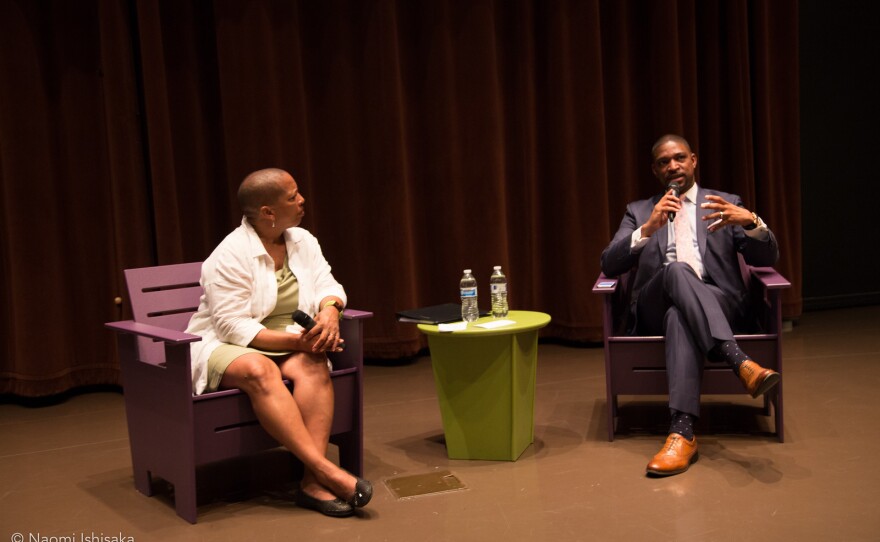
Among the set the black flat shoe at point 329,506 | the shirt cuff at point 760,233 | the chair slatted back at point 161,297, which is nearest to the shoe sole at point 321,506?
the black flat shoe at point 329,506

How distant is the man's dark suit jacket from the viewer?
3404 millimetres

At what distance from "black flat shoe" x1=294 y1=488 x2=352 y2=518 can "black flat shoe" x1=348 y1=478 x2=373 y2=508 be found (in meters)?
0.01

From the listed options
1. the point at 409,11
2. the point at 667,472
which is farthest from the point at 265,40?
the point at 667,472

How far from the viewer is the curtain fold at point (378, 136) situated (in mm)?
4352

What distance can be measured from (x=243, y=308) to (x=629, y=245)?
1.48 m

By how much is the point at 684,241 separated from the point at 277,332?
163 centimetres

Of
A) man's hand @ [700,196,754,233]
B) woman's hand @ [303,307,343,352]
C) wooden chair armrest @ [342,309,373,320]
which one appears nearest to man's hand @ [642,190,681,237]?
man's hand @ [700,196,754,233]

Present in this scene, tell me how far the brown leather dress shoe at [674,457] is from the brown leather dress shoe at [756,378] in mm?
276

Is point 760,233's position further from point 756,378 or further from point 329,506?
point 329,506

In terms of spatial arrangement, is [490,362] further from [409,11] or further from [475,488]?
[409,11]

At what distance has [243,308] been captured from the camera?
293 cm

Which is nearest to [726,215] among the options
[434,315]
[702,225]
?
[702,225]

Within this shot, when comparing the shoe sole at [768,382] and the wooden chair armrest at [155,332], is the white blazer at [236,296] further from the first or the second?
the shoe sole at [768,382]

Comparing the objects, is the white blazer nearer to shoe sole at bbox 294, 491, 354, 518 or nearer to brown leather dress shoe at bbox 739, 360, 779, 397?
shoe sole at bbox 294, 491, 354, 518
